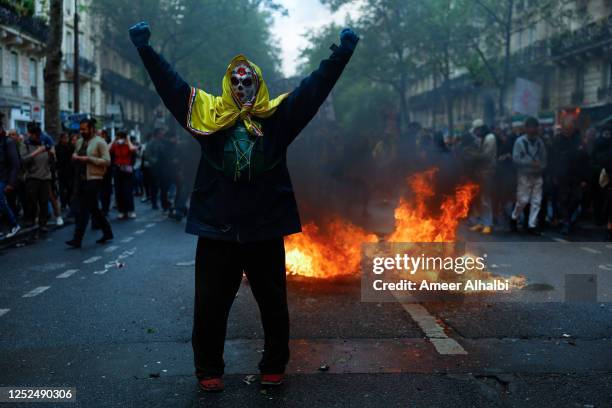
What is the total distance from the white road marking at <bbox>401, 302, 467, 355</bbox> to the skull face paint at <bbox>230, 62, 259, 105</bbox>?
2.10 m

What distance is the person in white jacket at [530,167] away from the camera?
11.8 meters

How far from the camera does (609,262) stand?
8492mm

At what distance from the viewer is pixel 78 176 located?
10727 millimetres

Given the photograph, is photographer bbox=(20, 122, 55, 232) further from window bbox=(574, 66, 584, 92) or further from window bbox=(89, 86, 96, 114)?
window bbox=(89, 86, 96, 114)

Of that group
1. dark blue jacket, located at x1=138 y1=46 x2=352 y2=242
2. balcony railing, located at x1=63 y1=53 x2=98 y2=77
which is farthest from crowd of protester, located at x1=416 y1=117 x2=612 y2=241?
balcony railing, located at x1=63 y1=53 x2=98 y2=77

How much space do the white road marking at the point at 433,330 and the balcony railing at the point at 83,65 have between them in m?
42.1

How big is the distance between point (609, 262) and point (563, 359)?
4.46 meters

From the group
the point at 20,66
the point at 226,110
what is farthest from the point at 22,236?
the point at 20,66

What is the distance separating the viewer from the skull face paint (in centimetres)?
404

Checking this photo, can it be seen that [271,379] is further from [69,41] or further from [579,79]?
[69,41]

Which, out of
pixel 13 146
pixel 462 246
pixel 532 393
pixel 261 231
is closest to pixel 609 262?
pixel 462 246

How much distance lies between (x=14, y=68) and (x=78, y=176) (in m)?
28.4

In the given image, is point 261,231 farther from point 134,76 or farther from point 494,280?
point 134,76

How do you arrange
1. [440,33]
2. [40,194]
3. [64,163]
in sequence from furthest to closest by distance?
[440,33], [64,163], [40,194]
